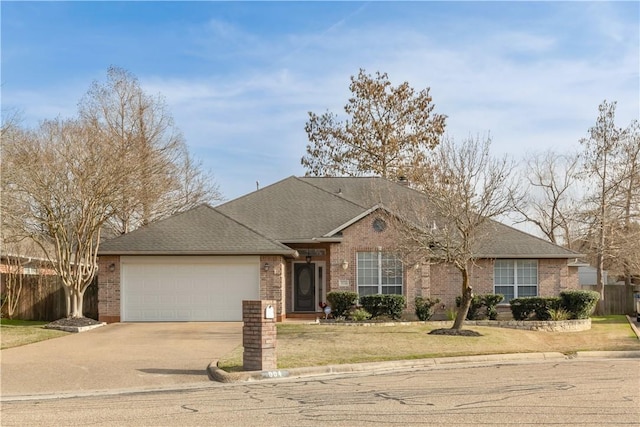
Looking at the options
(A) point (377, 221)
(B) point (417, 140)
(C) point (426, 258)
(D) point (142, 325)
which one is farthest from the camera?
(B) point (417, 140)

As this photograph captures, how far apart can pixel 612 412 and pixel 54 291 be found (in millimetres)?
25322

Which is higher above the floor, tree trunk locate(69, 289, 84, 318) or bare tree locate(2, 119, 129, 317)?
bare tree locate(2, 119, 129, 317)

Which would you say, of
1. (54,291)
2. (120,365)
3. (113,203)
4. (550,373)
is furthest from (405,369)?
(54,291)

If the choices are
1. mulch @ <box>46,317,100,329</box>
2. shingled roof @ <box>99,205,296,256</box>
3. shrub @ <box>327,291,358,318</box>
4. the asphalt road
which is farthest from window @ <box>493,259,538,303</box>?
mulch @ <box>46,317,100,329</box>

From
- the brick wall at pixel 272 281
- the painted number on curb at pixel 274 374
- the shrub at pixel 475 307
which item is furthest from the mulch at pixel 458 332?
the painted number on curb at pixel 274 374

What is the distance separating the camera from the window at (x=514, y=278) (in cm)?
2898

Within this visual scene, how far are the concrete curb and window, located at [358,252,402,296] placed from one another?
940 cm

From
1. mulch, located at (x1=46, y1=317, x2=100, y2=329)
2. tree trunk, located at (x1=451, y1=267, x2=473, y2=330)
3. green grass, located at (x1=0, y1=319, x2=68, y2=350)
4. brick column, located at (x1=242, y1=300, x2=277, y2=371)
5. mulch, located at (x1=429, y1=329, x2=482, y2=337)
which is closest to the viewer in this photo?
brick column, located at (x1=242, y1=300, x2=277, y2=371)

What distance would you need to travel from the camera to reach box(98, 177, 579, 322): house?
26.7 meters

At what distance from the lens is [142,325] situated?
2542cm

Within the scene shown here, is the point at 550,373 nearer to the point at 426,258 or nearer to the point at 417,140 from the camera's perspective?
the point at 426,258

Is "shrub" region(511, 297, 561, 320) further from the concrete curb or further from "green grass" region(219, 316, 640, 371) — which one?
the concrete curb

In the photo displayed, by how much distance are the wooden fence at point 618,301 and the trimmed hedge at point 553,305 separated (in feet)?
32.5

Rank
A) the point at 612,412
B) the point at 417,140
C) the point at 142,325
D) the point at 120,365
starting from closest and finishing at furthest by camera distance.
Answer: the point at 612,412
the point at 120,365
the point at 142,325
the point at 417,140
